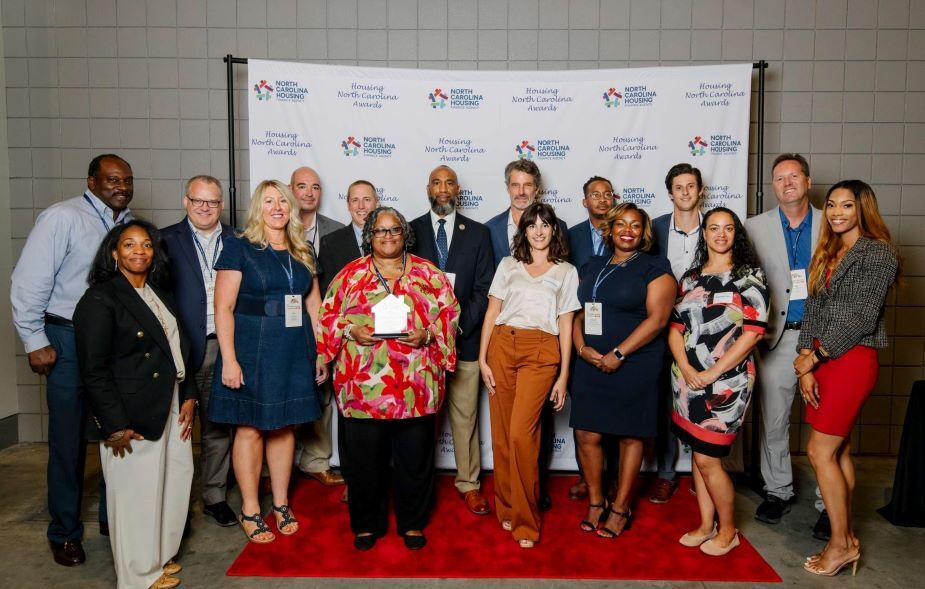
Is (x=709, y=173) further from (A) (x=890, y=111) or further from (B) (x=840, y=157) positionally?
(A) (x=890, y=111)

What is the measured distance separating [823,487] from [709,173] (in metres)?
2.05

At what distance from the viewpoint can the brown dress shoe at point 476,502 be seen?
333cm

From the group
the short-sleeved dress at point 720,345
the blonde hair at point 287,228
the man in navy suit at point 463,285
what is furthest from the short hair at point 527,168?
the blonde hair at point 287,228

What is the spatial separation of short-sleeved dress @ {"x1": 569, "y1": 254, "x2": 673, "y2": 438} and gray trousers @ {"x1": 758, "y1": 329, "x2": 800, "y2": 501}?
34.4 inches

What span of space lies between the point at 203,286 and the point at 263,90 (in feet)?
4.86

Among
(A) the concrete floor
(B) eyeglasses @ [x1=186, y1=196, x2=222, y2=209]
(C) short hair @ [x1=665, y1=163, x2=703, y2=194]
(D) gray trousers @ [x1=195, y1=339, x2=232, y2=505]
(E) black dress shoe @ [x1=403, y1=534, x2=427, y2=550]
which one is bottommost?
(A) the concrete floor

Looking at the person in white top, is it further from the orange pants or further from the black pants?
the black pants

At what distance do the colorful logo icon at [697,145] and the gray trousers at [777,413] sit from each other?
1320 mm

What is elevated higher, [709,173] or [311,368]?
[709,173]

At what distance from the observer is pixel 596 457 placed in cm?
309

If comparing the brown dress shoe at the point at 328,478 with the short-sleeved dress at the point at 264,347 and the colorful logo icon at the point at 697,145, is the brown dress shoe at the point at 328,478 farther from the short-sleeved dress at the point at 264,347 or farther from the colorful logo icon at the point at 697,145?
the colorful logo icon at the point at 697,145

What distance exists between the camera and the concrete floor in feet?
8.72

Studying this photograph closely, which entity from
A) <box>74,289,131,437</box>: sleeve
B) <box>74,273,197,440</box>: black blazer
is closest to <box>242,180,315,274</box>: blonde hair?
<box>74,273,197,440</box>: black blazer

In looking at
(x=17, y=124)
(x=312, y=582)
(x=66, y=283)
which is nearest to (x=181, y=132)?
(x=17, y=124)
